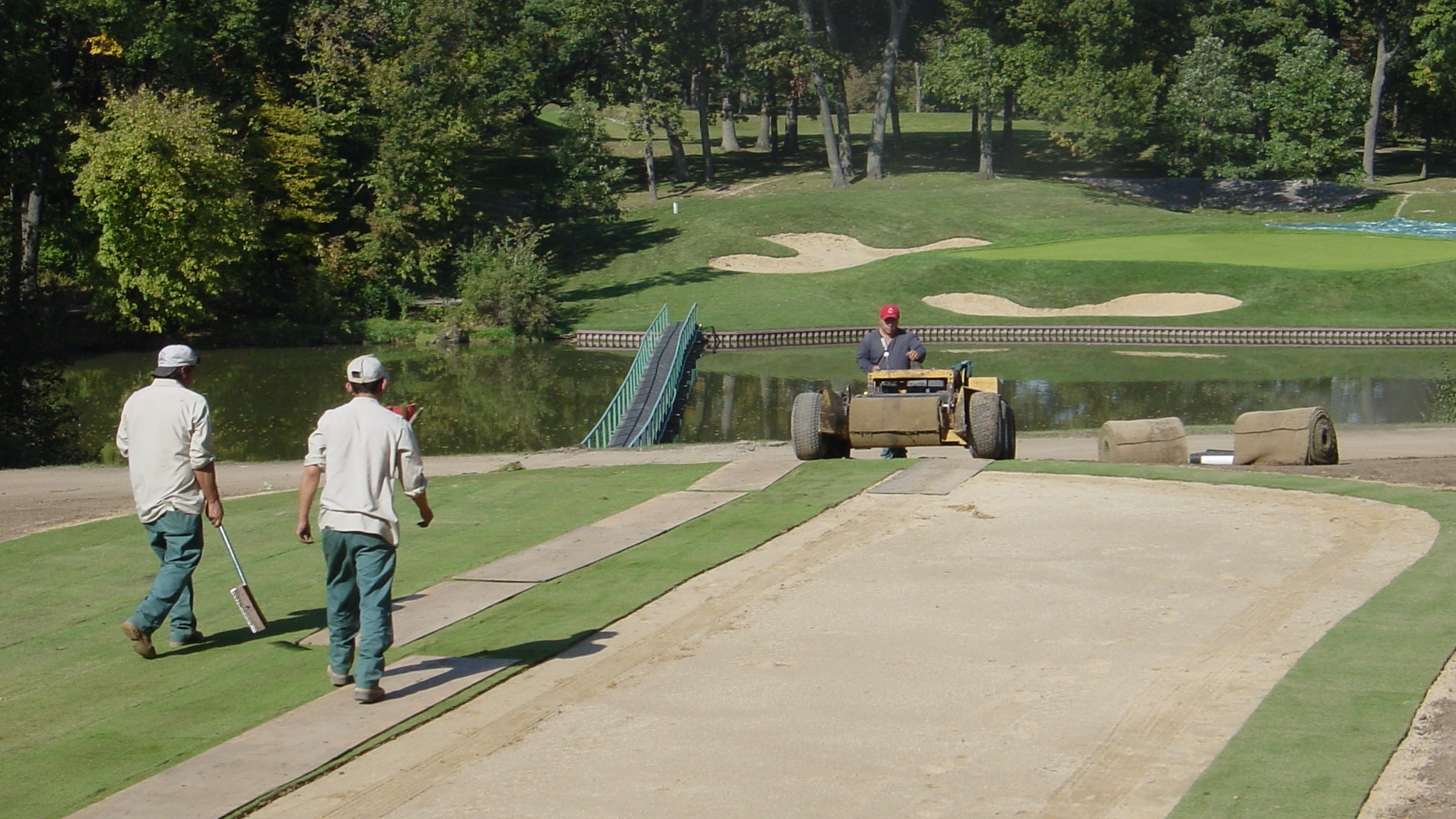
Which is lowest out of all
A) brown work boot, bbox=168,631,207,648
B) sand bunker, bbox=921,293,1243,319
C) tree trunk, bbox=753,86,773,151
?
sand bunker, bbox=921,293,1243,319

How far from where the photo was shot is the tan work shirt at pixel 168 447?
10156 mm

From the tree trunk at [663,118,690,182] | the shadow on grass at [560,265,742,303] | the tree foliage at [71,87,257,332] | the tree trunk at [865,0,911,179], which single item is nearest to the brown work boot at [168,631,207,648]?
the tree foliage at [71,87,257,332]

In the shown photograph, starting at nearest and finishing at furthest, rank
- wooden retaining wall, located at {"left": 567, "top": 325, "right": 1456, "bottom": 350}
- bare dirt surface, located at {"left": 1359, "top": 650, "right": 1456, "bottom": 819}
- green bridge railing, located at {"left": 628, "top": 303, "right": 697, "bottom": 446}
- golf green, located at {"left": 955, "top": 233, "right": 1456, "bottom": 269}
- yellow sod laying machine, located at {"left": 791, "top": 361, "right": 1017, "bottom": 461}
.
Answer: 1. bare dirt surface, located at {"left": 1359, "top": 650, "right": 1456, "bottom": 819}
2. yellow sod laying machine, located at {"left": 791, "top": 361, "right": 1017, "bottom": 461}
3. green bridge railing, located at {"left": 628, "top": 303, "right": 697, "bottom": 446}
4. wooden retaining wall, located at {"left": 567, "top": 325, "right": 1456, "bottom": 350}
5. golf green, located at {"left": 955, "top": 233, "right": 1456, "bottom": 269}

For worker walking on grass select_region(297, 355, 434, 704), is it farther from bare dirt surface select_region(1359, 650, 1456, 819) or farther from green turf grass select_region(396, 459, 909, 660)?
bare dirt surface select_region(1359, 650, 1456, 819)

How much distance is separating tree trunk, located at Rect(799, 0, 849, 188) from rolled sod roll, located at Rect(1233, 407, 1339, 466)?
53764mm

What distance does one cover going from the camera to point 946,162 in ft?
269

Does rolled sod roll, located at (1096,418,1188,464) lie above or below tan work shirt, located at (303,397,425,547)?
below

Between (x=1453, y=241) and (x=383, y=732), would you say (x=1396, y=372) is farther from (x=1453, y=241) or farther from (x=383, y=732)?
(x=383, y=732)

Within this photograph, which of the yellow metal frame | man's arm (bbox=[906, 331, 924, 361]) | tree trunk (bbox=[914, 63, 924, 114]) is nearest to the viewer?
the yellow metal frame

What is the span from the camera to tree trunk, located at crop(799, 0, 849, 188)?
69.9 meters

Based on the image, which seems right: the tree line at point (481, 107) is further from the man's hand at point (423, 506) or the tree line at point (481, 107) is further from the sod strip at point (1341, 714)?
the sod strip at point (1341, 714)

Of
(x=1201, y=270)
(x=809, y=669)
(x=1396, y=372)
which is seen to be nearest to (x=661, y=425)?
(x=1396, y=372)

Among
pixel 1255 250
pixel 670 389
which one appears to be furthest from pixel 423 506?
pixel 1255 250

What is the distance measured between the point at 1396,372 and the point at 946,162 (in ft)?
156
